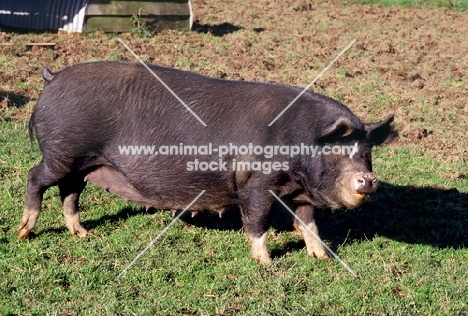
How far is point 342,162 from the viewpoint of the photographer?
495 centimetres

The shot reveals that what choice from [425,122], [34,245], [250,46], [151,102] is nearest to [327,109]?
[151,102]

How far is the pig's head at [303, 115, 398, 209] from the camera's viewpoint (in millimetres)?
4828

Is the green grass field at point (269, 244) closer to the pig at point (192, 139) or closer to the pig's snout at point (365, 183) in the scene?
the pig at point (192, 139)

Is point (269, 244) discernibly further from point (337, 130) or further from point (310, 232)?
point (337, 130)

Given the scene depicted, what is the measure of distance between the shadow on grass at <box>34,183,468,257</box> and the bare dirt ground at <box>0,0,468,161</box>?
1.54m

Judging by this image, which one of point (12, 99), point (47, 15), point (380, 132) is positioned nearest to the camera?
point (380, 132)

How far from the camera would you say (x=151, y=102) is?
5.24m

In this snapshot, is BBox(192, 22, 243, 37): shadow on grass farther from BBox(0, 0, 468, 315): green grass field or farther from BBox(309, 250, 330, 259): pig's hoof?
BBox(309, 250, 330, 259): pig's hoof

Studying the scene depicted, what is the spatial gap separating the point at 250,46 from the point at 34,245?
26.8ft

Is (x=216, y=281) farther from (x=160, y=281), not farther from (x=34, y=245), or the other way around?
(x=34, y=245)

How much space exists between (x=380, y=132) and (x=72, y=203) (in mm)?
2499

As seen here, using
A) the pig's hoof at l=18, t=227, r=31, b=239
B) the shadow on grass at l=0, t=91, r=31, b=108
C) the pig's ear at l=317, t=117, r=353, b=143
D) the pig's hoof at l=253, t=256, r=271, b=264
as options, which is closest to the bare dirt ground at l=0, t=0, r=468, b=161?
the shadow on grass at l=0, t=91, r=31, b=108

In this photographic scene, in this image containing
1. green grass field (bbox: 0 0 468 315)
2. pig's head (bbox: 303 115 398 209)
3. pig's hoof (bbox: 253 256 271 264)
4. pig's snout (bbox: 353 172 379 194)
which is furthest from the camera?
pig's hoof (bbox: 253 256 271 264)

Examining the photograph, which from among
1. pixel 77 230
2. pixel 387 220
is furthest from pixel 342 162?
pixel 77 230
